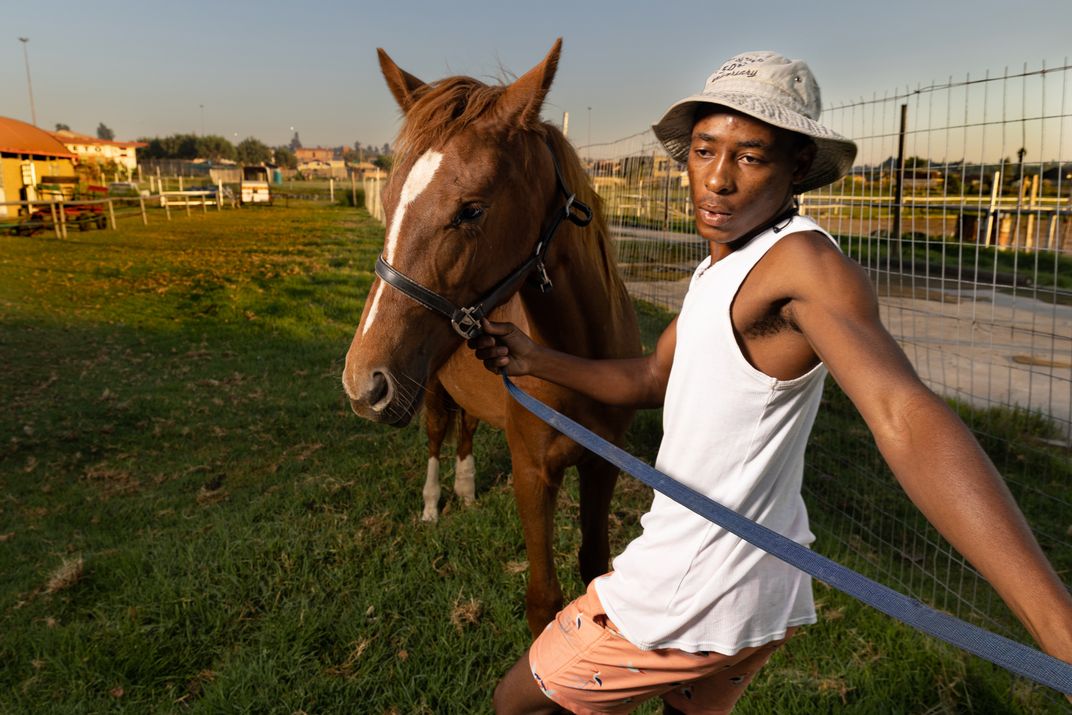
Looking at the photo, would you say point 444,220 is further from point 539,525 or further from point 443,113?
point 539,525

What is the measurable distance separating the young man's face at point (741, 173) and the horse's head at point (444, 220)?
653 mm

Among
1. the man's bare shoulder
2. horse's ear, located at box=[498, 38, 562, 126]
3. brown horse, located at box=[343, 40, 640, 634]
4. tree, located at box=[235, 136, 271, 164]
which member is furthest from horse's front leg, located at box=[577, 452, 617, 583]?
tree, located at box=[235, 136, 271, 164]

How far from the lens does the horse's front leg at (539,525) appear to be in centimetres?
234

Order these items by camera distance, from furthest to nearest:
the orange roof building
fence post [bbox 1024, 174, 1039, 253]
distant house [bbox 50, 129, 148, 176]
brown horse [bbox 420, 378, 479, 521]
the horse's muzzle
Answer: distant house [bbox 50, 129, 148, 176], the orange roof building, brown horse [bbox 420, 378, 479, 521], fence post [bbox 1024, 174, 1039, 253], the horse's muzzle

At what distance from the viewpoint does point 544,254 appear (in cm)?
200

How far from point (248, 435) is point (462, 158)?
4509 millimetres

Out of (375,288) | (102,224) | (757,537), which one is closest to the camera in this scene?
(757,537)

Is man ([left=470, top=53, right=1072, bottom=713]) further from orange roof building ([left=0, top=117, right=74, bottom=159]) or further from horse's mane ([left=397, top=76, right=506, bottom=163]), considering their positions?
orange roof building ([left=0, top=117, right=74, bottom=159])

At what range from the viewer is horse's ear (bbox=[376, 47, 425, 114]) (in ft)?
6.91

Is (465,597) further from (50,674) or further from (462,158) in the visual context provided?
(462,158)

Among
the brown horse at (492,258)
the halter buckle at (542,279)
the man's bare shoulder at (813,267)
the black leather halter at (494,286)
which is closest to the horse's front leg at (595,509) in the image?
the brown horse at (492,258)

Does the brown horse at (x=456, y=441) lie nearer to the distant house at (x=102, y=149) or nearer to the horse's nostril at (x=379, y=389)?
the horse's nostril at (x=379, y=389)

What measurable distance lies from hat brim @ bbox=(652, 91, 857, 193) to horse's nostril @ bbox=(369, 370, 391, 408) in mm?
949

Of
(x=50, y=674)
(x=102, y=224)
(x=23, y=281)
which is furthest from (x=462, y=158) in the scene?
(x=102, y=224)
